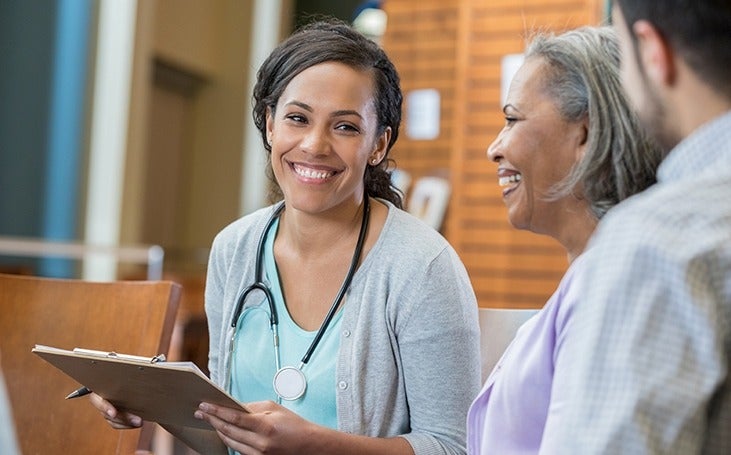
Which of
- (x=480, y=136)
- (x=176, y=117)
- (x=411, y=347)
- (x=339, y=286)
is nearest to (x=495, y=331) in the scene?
(x=411, y=347)

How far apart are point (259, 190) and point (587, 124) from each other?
8.82 m

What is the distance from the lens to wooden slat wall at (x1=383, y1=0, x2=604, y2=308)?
593 cm

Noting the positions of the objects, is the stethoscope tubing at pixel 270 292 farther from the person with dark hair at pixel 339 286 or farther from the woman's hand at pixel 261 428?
the woman's hand at pixel 261 428

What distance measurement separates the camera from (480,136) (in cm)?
623

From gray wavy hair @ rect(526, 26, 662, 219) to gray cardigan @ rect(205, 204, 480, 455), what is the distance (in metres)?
0.38

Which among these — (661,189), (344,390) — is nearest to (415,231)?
(344,390)

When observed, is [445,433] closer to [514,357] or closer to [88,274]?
[514,357]

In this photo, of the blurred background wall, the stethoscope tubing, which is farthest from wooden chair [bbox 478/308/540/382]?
the blurred background wall

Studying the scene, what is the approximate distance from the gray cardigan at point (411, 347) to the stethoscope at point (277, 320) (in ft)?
0.10

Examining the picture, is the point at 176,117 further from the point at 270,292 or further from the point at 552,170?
the point at 552,170

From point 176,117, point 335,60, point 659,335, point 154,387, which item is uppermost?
point 176,117

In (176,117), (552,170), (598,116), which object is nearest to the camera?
(598,116)

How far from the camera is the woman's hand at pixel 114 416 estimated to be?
1818 millimetres

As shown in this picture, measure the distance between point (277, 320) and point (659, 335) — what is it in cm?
128
